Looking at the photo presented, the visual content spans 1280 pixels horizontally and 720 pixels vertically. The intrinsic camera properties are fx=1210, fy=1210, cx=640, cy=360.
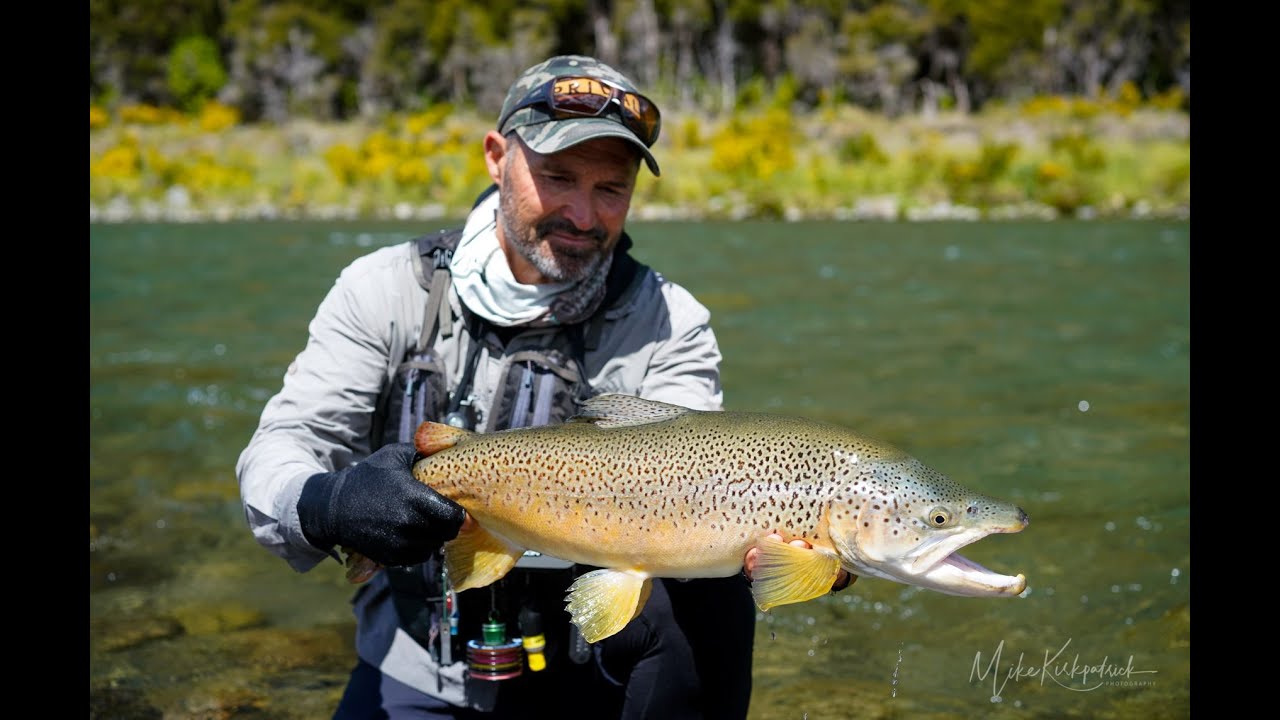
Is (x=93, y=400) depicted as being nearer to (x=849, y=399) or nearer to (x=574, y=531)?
(x=849, y=399)

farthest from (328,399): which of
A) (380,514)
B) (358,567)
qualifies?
(380,514)

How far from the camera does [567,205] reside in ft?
9.57

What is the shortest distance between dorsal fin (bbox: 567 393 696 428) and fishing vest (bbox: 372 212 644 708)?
277 mm

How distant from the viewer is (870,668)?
14.1 feet

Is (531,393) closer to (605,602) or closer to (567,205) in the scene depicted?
(567,205)

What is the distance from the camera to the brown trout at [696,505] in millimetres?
2318

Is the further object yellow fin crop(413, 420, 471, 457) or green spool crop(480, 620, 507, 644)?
green spool crop(480, 620, 507, 644)

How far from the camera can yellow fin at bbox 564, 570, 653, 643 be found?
8.03 ft

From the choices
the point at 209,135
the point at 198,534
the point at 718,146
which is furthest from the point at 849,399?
the point at 209,135

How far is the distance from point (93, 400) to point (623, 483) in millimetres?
8131

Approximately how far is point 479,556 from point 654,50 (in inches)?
2313

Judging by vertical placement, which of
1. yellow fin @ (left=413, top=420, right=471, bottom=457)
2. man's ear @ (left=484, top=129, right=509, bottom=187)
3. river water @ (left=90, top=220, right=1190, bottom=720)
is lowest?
river water @ (left=90, top=220, right=1190, bottom=720)

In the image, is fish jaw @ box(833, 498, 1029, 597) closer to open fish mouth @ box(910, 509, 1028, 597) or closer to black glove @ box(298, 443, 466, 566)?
open fish mouth @ box(910, 509, 1028, 597)

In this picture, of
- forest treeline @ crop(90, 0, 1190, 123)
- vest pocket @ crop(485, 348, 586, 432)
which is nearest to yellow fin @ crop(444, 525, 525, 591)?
vest pocket @ crop(485, 348, 586, 432)
